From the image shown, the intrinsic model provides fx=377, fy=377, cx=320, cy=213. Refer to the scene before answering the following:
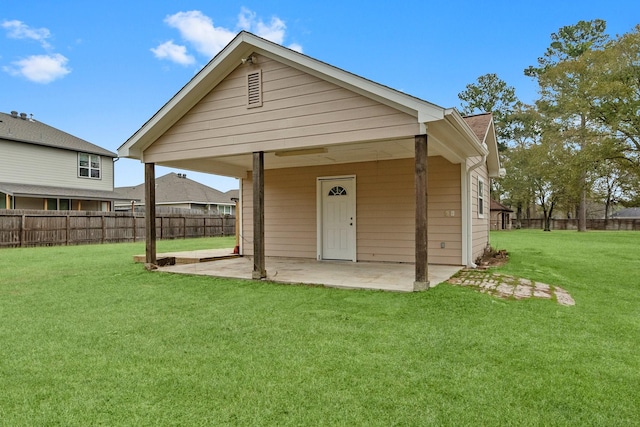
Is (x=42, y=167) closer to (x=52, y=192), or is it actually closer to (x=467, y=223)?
(x=52, y=192)

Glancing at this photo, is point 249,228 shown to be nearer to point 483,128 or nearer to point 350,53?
point 483,128

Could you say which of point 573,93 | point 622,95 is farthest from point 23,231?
point 573,93

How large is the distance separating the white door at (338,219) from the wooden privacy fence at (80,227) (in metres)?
11.7

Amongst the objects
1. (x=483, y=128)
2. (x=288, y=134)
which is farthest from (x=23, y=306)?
A: (x=483, y=128)

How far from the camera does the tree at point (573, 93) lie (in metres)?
18.8

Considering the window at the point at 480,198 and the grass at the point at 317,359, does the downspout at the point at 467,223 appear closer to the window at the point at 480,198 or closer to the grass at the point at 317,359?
the window at the point at 480,198

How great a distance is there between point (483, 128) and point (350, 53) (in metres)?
9.92

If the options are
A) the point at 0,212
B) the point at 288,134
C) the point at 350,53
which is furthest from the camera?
the point at 350,53

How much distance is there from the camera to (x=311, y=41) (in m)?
16.3

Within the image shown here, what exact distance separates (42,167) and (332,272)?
1765 centimetres

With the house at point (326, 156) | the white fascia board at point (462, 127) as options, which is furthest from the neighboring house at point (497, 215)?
the white fascia board at point (462, 127)

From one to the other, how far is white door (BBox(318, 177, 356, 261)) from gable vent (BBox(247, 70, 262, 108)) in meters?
3.26

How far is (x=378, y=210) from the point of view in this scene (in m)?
8.66

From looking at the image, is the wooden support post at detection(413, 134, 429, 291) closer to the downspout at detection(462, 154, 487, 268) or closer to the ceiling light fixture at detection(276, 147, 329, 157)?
the ceiling light fixture at detection(276, 147, 329, 157)
